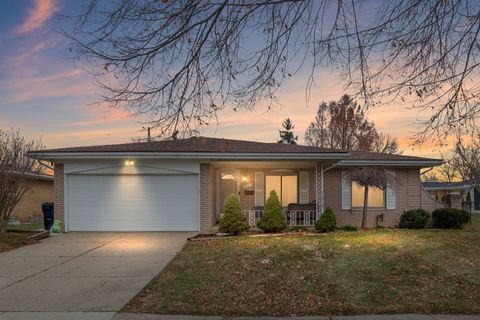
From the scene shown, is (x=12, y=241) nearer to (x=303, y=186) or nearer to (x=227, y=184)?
(x=227, y=184)

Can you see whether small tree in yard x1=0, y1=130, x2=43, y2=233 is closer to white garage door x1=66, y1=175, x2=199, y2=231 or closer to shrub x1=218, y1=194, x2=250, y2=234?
white garage door x1=66, y1=175, x2=199, y2=231

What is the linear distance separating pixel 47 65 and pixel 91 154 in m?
6.47

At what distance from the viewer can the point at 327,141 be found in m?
34.5

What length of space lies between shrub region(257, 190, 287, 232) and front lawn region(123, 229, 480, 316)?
9.34ft

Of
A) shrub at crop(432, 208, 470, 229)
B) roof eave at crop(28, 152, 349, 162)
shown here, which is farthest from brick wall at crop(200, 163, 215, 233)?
shrub at crop(432, 208, 470, 229)

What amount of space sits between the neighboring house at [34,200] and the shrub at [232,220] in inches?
769

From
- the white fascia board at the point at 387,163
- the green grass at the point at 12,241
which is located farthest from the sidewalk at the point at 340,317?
the white fascia board at the point at 387,163

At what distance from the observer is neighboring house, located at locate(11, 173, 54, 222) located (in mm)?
30062

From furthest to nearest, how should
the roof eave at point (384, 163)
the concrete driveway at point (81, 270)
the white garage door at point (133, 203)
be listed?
the roof eave at point (384, 163), the white garage door at point (133, 203), the concrete driveway at point (81, 270)

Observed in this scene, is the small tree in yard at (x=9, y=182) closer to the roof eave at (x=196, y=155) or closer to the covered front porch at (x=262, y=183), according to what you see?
the roof eave at (x=196, y=155)

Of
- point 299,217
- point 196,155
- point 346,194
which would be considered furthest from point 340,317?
point 346,194

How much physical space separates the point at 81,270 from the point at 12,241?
4970 mm

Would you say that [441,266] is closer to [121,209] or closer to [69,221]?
[121,209]

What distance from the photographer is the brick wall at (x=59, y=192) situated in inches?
612
